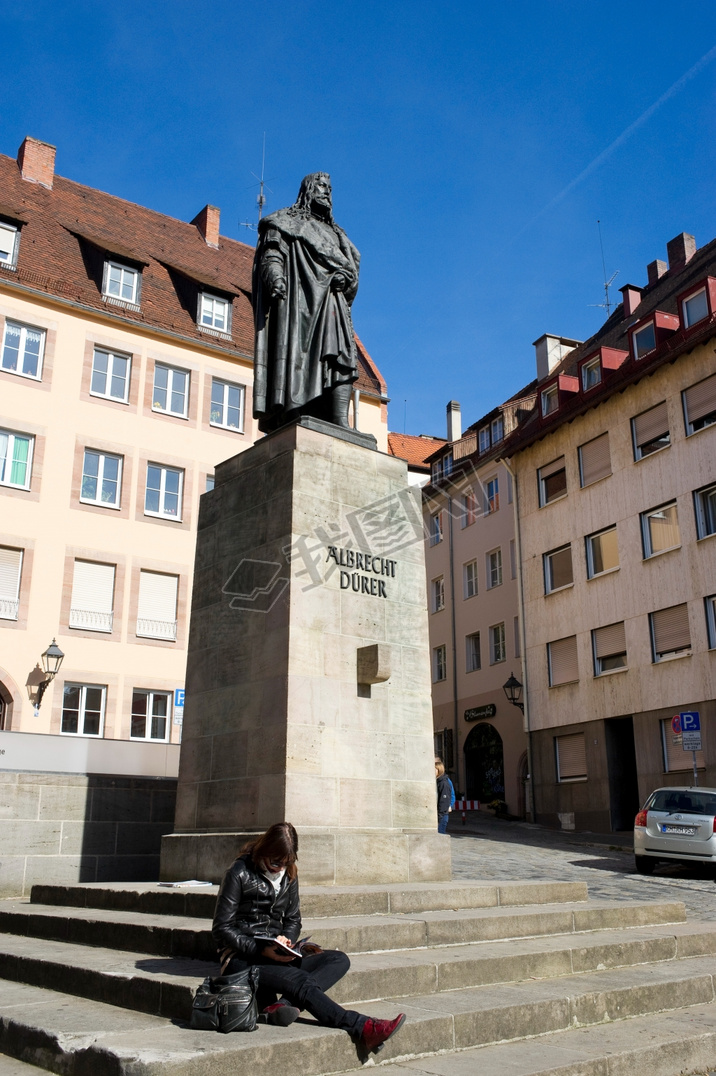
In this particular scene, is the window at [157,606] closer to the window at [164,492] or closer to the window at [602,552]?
the window at [164,492]

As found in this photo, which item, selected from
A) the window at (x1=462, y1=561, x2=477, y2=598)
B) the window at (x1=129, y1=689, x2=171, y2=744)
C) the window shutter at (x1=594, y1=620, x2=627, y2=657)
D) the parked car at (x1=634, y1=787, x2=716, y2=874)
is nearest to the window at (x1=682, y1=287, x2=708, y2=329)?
the window shutter at (x1=594, y1=620, x2=627, y2=657)

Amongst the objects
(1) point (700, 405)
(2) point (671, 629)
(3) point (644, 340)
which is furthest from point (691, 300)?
(2) point (671, 629)

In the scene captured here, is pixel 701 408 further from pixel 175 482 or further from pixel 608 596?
pixel 175 482

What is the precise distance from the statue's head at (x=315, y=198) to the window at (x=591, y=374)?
20.7m

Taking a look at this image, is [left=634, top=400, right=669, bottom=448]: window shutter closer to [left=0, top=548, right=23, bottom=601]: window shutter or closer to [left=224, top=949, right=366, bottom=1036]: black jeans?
[left=0, top=548, right=23, bottom=601]: window shutter

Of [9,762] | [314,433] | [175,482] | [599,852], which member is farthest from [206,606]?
[175,482]

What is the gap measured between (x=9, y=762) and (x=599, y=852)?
13184mm

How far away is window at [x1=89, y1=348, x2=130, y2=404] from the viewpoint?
27484mm

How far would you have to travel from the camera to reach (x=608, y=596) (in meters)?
27.8

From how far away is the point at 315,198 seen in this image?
10703mm

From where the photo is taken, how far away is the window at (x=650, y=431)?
2664 centimetres

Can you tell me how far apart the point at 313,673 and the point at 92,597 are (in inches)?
724

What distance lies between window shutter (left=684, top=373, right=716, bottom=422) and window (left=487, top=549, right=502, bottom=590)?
1181 cm

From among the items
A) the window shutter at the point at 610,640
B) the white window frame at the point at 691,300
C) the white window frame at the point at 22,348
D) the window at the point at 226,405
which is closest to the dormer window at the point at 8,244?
the white window frame at the point at 22,348
